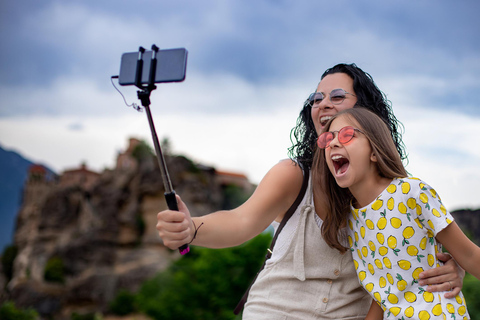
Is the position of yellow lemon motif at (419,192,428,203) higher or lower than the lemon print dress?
higher

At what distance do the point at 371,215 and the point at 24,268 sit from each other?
1543 inches

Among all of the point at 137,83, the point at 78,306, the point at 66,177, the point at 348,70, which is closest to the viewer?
the point at 137,83

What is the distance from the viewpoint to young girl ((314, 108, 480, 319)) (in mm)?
1679

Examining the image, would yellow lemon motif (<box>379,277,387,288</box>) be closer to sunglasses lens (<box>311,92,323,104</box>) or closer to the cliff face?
sunglasses lens (<box>311,92,323,104</box>)

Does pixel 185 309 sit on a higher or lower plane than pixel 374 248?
lower

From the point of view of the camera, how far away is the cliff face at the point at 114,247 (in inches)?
1115

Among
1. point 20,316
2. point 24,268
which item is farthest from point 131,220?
point 24,268

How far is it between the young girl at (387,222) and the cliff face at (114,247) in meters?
26.0

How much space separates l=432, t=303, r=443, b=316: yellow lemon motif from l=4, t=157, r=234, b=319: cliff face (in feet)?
85.9

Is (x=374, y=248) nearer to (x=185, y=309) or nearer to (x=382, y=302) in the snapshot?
(x=382, y=302)

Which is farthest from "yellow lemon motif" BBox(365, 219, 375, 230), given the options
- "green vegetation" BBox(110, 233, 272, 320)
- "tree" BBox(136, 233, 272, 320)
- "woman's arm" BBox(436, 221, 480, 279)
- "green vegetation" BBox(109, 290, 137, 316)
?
"green vegetation" BBox(109, 290, 137, 316)

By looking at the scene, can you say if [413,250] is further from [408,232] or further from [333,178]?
[333,178]

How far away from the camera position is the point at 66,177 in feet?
166

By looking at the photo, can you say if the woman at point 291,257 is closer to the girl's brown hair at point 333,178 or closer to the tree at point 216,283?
the girl's brown hair at point 333,178
